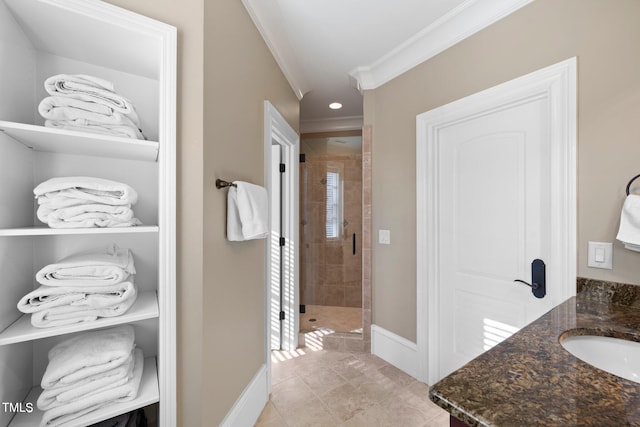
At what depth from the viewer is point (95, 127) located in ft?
3.47

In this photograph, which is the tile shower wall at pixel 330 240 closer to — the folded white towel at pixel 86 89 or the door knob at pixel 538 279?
the door knob at pixel 538 279

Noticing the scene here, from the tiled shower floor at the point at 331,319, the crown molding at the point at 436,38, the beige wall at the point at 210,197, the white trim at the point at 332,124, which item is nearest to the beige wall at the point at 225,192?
the beige wall at the point at 210,197

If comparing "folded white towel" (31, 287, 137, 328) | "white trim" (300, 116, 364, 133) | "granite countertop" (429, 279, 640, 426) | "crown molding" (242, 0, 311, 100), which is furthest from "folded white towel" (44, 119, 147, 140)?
"white trim" (300, 116, 364, 133)

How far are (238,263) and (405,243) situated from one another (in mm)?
1354

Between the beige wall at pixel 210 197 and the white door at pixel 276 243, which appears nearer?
the beige wall at pixel 210 197

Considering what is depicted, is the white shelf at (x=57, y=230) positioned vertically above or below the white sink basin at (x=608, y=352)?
above

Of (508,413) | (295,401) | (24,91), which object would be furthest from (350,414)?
(24,91)

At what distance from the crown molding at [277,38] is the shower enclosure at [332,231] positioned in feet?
4.24

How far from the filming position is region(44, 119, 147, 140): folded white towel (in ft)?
3.33

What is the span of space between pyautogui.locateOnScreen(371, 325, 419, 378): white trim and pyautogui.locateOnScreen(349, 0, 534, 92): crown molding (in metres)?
2.17

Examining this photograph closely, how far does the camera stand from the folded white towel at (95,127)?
1015 millimetres

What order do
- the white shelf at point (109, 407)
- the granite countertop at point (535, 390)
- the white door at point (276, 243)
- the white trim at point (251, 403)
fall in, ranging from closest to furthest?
the granite countertop at point (535, 390)
the white shelf at point (109, 407)
the white trim at point (251, 403)
the white door at point (276, 243)

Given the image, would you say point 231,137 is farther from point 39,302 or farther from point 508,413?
point 508,413

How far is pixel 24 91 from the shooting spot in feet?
3.45
